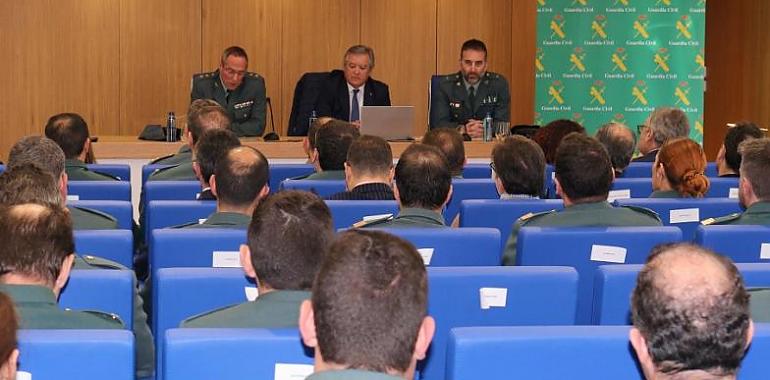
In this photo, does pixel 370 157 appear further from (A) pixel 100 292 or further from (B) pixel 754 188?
(A) pixel 100 292

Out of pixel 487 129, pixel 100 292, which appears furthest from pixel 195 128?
pixel 100 292

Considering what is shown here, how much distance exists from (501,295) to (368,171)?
2009 millimetres

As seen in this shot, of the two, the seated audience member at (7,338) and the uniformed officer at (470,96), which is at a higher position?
the uniformed officer at (470,96)

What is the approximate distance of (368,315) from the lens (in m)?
2.09

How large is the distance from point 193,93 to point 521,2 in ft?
12.6

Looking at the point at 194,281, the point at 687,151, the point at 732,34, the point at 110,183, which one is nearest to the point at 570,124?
the point at 687,151

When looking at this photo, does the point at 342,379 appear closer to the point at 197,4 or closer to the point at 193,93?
the point at 193,93

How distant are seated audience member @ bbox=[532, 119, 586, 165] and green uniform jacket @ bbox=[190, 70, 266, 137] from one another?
3.27 m

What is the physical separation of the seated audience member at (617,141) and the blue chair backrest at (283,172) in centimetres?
172

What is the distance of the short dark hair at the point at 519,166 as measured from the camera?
Answer: 5.20 m

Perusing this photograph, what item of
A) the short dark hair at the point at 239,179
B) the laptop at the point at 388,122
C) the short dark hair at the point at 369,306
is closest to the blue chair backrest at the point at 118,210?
the short dark hair at the point at 239,179

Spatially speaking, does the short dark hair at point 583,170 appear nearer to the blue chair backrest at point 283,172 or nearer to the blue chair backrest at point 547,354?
the blue chair backrest at point 547,354

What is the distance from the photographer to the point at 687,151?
5.58 meters

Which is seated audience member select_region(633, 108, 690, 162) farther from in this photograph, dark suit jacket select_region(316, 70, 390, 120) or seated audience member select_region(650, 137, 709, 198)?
dark suit jacket select_region(316, 70, 390, 120)
